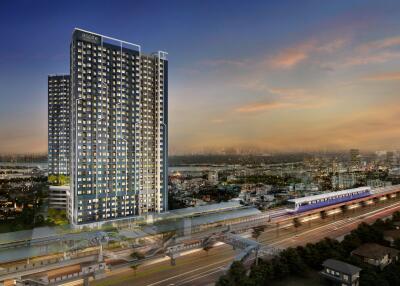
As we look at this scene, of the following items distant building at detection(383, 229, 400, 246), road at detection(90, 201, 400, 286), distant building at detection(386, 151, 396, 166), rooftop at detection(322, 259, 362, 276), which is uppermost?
distant building at detection(386, 151, 396, 166)

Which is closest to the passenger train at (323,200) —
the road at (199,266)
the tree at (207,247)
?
the road at (199,266)

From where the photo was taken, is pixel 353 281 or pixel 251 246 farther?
pixel 251 246

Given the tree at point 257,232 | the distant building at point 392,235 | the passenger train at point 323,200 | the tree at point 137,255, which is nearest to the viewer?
the tree at point 137,255

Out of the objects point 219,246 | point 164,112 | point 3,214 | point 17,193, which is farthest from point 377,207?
point 17,193

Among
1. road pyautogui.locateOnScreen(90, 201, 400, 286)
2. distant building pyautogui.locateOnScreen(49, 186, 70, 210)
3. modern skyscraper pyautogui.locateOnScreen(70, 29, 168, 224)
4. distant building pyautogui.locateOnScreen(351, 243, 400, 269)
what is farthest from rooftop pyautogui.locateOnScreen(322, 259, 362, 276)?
distant building pyautogui.locateOnScreen(49, 186, 70, 210)

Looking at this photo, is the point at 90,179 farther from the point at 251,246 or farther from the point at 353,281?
the point at 353,281

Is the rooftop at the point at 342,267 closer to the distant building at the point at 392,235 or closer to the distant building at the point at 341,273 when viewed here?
the distant building at the point at 341,273

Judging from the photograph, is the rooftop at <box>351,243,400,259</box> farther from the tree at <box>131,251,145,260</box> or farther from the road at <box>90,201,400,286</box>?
the tree at <box>131,251,145,260</box>
